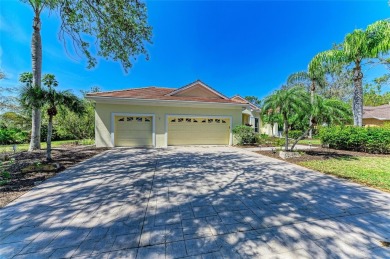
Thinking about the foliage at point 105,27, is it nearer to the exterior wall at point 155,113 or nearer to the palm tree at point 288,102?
the exterior wall at point 155,113

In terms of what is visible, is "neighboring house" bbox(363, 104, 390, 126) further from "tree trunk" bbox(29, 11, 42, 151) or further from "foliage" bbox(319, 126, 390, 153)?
"tree trunk" bbox(29, 11, 42, 151)

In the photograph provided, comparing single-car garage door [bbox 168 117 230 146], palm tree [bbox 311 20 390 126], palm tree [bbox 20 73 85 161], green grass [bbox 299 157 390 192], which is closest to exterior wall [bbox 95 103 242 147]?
single-car garage door [bbox 168 117 230 146]

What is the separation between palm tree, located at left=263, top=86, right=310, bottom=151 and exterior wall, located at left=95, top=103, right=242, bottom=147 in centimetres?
448

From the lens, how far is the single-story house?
10570 millimetres

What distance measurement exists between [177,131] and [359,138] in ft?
36.6

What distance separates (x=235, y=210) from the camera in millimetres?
3062

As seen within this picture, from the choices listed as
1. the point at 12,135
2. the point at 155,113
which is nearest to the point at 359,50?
the point at 155,113

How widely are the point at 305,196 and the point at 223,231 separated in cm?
243

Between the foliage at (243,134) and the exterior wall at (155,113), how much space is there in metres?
0.56

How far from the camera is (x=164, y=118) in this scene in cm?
1144

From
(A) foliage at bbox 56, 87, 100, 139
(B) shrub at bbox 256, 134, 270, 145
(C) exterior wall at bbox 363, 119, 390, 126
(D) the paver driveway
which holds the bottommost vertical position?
(D) the paver driveway

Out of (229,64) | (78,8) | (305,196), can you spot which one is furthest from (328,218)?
(229,64)

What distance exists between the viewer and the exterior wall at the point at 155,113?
10.5m

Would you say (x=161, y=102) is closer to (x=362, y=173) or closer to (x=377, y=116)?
(x=362, y=173)
